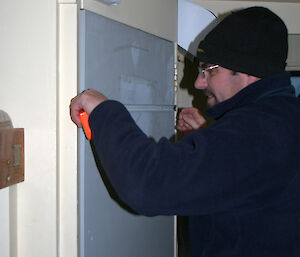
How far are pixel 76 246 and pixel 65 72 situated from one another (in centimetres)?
48

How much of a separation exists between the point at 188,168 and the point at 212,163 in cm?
5

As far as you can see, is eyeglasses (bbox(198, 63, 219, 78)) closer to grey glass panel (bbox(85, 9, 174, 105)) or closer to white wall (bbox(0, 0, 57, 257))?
grey glass panel (bbox(85, 9, 174, 105))

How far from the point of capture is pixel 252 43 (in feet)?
3.06

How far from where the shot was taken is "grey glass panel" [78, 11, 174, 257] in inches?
35.2

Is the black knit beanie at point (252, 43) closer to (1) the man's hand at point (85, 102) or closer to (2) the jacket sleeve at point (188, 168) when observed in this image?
(2) the jacket sleeve at point (188, 168)

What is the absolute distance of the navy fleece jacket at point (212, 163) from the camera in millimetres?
691

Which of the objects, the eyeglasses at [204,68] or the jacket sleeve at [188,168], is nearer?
the jacket sleeve at [188,168]

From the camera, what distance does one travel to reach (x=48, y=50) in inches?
33.4

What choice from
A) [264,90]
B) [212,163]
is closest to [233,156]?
[212,163]

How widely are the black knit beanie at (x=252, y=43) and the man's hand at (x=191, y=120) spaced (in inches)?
22.5

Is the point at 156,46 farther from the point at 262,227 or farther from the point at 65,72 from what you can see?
the point at 262,227

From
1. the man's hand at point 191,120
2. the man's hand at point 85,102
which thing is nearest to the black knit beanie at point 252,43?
the man's hand at point 85,102

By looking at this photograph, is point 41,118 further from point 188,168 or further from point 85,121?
point 188,168

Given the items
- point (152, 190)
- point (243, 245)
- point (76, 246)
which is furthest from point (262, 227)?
point (76, 246)
